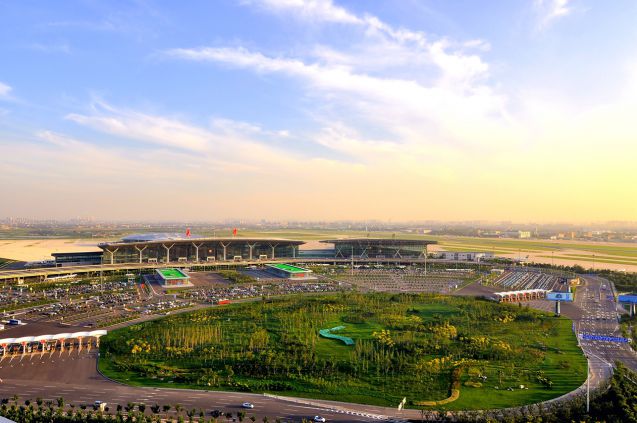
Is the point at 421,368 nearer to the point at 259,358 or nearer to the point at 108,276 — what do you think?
the point at 259,358

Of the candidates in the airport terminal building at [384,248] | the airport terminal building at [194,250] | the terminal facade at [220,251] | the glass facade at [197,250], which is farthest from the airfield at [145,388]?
the airport terminal building at [384,248]

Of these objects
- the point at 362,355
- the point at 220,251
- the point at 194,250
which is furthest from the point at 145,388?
the point at 220,251

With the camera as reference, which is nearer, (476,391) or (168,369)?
(476,391)

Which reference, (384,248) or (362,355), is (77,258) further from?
(362,355)

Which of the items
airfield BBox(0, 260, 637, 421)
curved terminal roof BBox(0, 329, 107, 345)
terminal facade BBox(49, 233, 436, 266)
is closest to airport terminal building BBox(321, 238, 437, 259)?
terminal facade BBox(49, 233, 436, 266)

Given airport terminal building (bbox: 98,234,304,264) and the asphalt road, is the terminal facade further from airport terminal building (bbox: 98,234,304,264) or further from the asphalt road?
the asphalt road

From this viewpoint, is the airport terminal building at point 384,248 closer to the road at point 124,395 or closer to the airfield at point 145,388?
the airfield at point 145,388

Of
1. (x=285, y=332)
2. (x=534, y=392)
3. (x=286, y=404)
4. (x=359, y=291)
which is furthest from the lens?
(x=359, y=291)

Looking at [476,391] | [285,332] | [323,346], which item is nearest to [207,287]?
[285,332]
